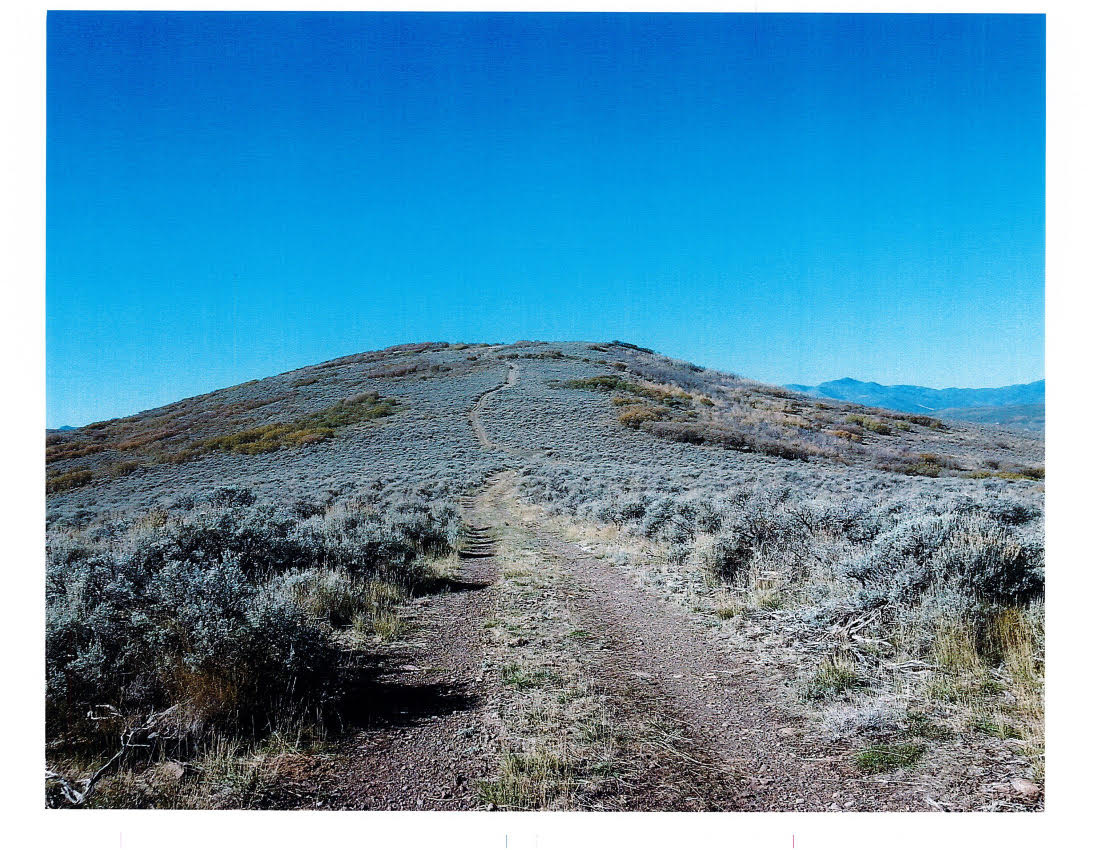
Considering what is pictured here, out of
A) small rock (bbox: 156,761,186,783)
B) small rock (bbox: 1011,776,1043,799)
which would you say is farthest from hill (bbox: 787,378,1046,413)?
small rock (bbox: 156,761,186,783)

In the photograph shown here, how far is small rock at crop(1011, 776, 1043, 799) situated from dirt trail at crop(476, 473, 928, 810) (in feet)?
1.66

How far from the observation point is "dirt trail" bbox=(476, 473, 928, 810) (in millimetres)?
2939

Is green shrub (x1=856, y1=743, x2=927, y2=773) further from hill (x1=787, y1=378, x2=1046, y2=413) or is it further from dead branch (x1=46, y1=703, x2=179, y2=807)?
dead branch (x1=46, y1=703, x2=179, y2=807)

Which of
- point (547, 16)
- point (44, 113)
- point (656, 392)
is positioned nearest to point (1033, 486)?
point (547, 16)

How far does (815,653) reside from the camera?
413 cm

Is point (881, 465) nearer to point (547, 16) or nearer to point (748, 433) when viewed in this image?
point (748, 433)

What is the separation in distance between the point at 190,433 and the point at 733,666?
43.5ft

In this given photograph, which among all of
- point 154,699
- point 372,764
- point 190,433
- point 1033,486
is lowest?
point 372,764

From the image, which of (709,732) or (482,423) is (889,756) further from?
(482,423)

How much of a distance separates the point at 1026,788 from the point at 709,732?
1.57 m

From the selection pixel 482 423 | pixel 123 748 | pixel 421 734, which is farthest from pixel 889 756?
pixel 482 423

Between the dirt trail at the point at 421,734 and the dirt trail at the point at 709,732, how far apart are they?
0.80 m

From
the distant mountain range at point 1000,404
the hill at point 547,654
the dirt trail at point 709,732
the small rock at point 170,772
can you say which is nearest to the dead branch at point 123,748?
the hill at point 547,654

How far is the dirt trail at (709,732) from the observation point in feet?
9.64
